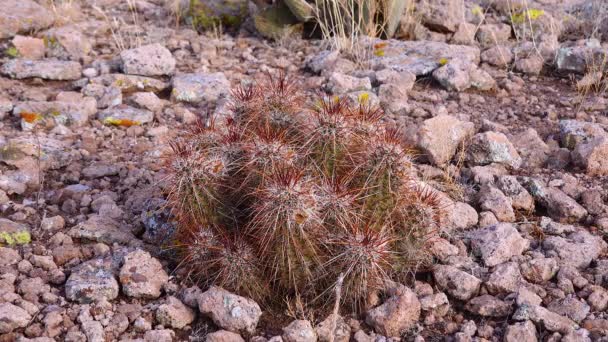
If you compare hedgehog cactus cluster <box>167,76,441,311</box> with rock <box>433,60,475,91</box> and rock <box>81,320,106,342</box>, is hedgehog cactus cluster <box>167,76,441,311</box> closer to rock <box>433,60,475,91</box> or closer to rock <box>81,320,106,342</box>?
rock <box>81,320,106,342</box>

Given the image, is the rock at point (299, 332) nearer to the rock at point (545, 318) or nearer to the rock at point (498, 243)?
the rock at point (545, 318)

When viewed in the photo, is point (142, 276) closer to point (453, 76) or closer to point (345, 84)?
point (345, 84)

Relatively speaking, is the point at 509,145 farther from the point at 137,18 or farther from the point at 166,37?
the point at 137,18

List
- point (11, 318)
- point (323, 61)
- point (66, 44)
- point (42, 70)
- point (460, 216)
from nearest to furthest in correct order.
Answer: point (11, 318) < point (460, 216) < point (42, 70) < point (323, 61) < point (66, 44)

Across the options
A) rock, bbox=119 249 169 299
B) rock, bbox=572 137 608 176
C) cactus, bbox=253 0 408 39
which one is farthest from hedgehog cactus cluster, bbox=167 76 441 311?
cactus, bbox=253 0 408 39

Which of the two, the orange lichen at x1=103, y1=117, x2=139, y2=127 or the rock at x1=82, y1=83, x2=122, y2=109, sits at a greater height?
the rock at x1=82, y1=83, x2=122, y2=109

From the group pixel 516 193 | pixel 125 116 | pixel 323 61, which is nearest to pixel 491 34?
pixel 323 61
